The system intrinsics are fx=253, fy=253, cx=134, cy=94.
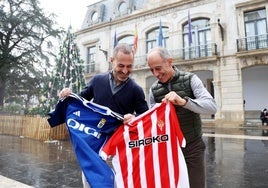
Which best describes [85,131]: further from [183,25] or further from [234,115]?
[183,25]

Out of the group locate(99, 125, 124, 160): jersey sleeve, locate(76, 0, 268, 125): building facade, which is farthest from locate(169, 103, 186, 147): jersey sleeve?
locate(76, 0, 268, 125): building facade

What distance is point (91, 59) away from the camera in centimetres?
2572

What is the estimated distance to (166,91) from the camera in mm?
2559

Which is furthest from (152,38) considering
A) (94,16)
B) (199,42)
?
(94,16)

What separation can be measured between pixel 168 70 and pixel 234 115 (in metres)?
15.9

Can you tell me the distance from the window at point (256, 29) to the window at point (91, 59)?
46.3 ft

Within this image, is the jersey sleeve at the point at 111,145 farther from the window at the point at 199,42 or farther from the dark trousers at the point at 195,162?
the window at the point at 199,42

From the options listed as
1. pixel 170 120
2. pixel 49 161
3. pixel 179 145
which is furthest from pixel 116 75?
pixel 49 161

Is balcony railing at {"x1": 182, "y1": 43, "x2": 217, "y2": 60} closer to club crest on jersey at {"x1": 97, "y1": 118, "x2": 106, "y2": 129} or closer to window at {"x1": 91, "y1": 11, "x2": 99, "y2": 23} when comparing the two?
window at {"x1": 91, "y1": 11, "x2": 99, "y2": 23}

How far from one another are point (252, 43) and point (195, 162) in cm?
1686

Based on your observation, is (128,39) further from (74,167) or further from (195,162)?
(195,162)

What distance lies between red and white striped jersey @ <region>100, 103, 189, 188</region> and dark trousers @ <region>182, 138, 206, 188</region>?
172mm

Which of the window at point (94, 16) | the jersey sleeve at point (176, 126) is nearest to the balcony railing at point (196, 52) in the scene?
the window at point (94, 16)

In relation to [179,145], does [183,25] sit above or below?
above
